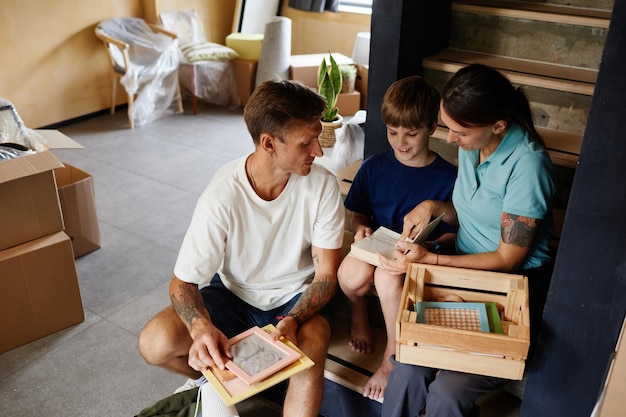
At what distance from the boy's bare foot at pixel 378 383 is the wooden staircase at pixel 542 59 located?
0.12m

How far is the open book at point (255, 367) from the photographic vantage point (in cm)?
155

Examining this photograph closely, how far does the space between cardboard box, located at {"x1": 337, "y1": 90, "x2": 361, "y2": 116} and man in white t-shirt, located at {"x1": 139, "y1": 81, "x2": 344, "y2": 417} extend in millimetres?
3577

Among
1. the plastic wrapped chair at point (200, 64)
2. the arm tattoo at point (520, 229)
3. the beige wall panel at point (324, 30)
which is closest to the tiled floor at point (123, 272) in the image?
the plastic wrapped chair at point (200, 64)

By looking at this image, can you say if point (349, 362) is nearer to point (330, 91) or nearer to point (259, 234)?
point (259, 234)

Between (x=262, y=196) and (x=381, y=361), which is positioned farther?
(x=381, y=361)

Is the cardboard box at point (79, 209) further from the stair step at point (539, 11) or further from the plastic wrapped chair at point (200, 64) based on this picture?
the plastic wrapped chair at point (200, 64)

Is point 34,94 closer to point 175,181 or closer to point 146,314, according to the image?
point 175,181

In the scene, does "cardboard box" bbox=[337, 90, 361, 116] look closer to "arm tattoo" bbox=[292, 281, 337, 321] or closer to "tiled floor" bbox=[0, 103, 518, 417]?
"tiled floor" bbox=[0, 103, 518, 417]

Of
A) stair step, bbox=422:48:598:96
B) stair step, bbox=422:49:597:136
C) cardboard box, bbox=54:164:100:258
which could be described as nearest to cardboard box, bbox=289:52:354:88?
cardboard box, bbox=54:164:100:258

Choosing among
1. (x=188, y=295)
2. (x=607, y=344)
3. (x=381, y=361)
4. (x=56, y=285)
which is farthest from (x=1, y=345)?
(x=607, y=344)

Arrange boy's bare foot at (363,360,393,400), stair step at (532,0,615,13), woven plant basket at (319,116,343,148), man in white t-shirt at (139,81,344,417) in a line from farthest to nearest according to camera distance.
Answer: woven plant basket at (319,116,343,148)
stair step at (532,0,615,13)
boy's bare foot at (363,360,393,400)
man in white t-shirt at (139,81,344,417)

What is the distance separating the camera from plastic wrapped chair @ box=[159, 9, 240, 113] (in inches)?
215

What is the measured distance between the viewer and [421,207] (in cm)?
192

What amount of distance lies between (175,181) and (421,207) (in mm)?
2509
